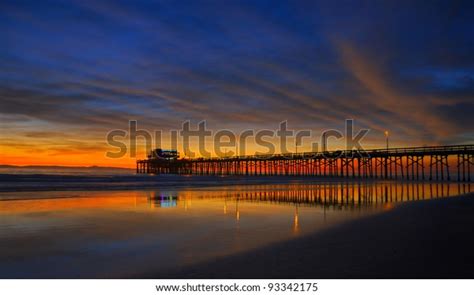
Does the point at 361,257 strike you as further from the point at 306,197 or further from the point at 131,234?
the point at 306,197

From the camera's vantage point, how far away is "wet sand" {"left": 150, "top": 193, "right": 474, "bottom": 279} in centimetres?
471

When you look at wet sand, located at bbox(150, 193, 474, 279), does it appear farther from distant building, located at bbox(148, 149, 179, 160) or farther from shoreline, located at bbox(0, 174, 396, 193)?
distant building, located at bbox(148, 149, 179, 160)

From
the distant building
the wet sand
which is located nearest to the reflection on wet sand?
the wet sand

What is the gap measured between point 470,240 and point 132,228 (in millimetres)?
6504

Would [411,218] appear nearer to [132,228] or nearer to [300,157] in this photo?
[132,228]

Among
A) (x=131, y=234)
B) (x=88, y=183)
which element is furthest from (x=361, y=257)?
(x=88, y=183)

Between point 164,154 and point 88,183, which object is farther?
point 164,154

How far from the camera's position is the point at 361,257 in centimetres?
542

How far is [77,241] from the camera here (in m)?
7.13

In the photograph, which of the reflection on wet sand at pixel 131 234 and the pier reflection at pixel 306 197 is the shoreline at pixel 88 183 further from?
the reflection on wet sand at pixel 131 234

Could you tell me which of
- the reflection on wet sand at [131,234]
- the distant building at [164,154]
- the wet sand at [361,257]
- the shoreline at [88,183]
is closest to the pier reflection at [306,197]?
the reflection on wet sand at [131,234]

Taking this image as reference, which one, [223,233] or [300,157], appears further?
[300,157]

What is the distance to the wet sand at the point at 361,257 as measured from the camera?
15.5ft
